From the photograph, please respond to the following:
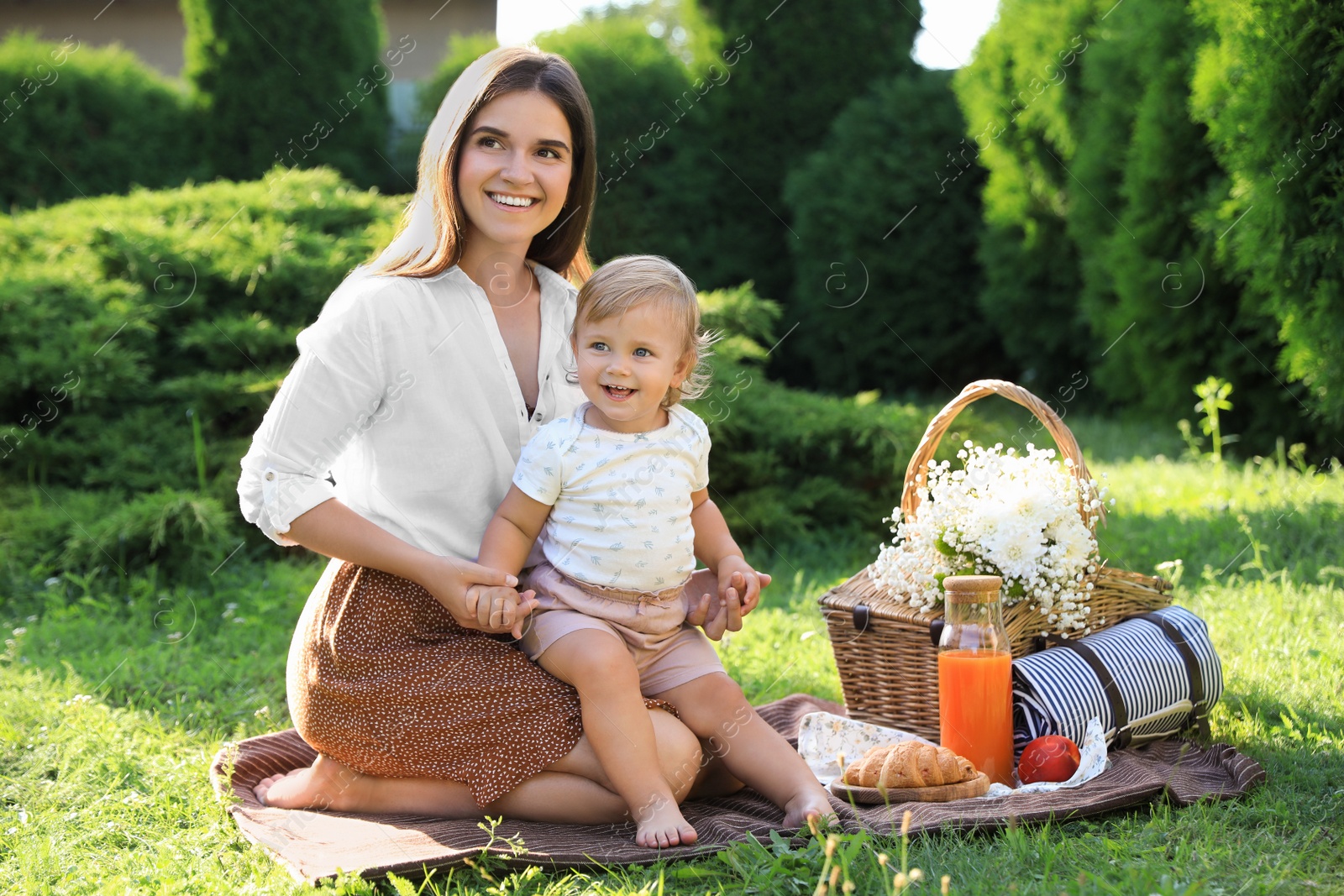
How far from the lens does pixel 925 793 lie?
239 cm

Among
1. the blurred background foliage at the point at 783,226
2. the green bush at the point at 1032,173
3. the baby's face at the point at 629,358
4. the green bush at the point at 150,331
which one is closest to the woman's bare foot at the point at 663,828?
the baby's face at the point at 629,358

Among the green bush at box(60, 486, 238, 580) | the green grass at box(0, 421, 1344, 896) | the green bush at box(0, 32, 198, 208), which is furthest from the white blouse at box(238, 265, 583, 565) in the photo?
the green bush at box(0, 32, 198, 208)

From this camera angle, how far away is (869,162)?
28.5 feet

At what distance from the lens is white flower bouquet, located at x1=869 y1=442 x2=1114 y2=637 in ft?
8.95

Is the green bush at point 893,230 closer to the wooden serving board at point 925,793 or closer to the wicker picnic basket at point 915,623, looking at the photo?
the wicker picnic basket at point 915,623

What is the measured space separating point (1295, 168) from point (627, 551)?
135 inches

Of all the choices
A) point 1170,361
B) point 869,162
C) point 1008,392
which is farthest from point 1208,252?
point 1008,392

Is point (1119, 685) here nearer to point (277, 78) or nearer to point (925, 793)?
point (925, 793)

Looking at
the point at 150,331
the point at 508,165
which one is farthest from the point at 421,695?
the point at 150,331

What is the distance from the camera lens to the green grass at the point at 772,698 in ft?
6.82

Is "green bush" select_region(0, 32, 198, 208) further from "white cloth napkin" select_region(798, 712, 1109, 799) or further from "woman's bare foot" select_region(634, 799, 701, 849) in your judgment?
"woman's bare foot" select_region(634, 799, 701, 849)

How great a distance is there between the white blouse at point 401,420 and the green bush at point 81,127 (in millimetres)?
7465

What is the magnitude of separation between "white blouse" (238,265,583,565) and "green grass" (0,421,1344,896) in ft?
2.37

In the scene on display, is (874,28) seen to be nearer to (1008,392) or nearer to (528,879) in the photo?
(1008,392)
